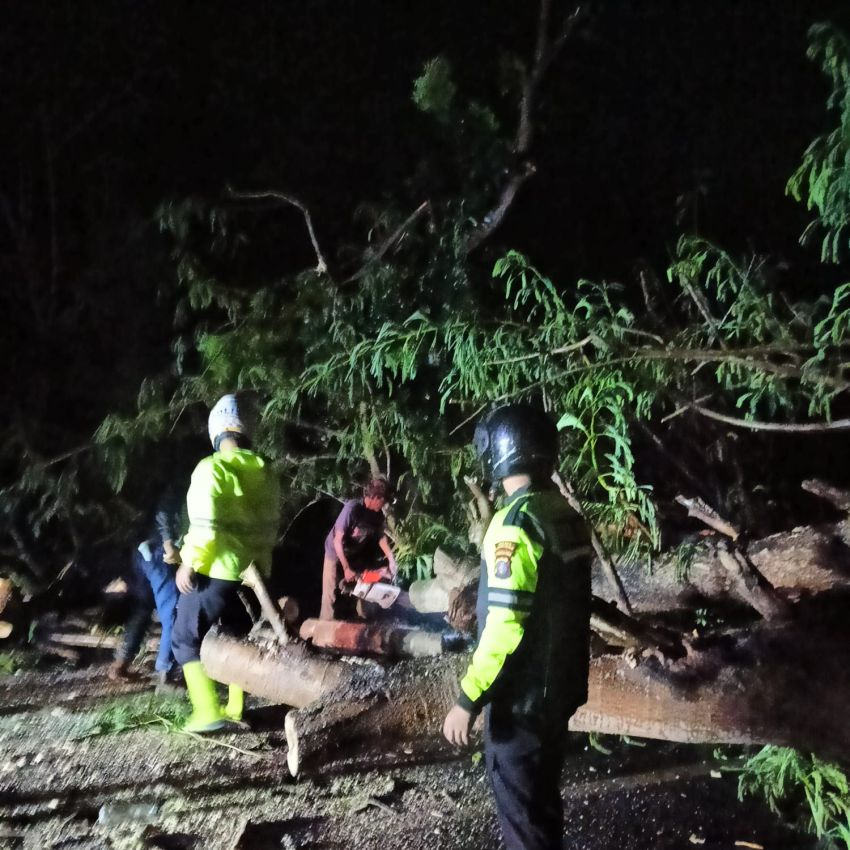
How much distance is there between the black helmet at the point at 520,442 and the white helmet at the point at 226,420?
6.09 ft

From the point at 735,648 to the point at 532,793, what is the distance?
1227mm

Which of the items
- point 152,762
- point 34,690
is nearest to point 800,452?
point 152,762

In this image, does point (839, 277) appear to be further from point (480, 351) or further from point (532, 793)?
point (532, 793)

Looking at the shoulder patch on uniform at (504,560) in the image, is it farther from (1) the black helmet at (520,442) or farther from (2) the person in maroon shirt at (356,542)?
(2) the person in maroon shirt at (356,542)

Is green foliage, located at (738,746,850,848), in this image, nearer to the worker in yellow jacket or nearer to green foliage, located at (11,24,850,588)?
green foliage, located at (11,24,850,588)

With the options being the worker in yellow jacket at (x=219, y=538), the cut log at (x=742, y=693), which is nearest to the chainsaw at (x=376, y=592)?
the worker in yellow jacket at (x=219, y=538)

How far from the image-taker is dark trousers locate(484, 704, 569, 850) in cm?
252

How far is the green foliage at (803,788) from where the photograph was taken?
3217 mm

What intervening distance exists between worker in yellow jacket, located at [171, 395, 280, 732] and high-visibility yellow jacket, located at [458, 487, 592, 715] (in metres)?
1.87

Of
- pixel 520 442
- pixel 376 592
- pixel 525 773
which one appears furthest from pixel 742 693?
pixel 376 592

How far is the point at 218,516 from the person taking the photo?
3.95m

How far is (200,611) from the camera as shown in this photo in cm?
415

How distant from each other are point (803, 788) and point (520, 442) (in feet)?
7.17

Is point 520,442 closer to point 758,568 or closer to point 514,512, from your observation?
point 514,512
